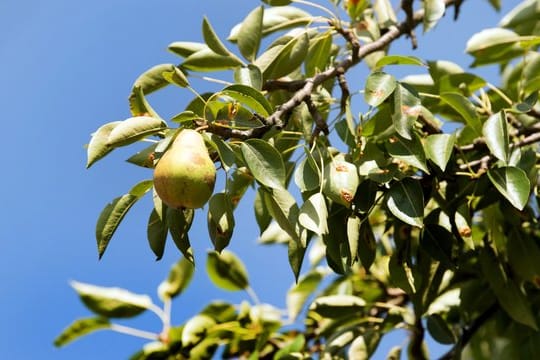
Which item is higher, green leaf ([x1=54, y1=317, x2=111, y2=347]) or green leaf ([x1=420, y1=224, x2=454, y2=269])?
green leaf ([x1=54, y1=317, x2=111, y2=347])

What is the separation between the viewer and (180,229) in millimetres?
1109

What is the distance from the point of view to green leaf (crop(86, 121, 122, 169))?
41.2 inches

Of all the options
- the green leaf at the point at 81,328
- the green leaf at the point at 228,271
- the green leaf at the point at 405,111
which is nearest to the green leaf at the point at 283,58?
the green leaf at the point at 405,111

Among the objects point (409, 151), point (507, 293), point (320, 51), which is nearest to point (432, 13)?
point (320, 51)

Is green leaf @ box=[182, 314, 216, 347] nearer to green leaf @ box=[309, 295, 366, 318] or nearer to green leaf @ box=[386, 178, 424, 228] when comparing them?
green leaf @ box=[309, 295, 366, 318]

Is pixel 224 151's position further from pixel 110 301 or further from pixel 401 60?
pixel 110 301

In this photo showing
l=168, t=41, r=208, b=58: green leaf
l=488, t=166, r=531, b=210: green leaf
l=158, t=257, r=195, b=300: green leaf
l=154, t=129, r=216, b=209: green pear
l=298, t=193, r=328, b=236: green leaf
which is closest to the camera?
l=154, t=129, r=216, b=209: green pear

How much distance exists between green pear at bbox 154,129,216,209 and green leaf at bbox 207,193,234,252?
0.13 m

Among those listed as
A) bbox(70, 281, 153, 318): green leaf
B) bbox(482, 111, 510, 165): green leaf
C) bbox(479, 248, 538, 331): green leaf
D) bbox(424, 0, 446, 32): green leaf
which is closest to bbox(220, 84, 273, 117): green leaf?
bbox(482, 111, 510, 165): green leaf

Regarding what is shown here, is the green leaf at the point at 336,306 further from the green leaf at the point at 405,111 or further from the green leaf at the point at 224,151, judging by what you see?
the green leaf at the point at 224,151

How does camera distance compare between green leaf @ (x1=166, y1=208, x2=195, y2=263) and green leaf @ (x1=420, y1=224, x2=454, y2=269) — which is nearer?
green leaf @ (x1=166, y1=208, x2=195, y2=263)

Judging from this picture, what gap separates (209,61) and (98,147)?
1.14 ft

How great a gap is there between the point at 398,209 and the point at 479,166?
27 cm

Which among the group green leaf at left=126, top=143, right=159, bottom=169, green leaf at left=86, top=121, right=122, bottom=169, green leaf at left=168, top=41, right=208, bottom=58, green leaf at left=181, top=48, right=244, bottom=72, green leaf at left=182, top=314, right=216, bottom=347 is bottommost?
green leaf at left=182, top=314, right=216, bottom=347
